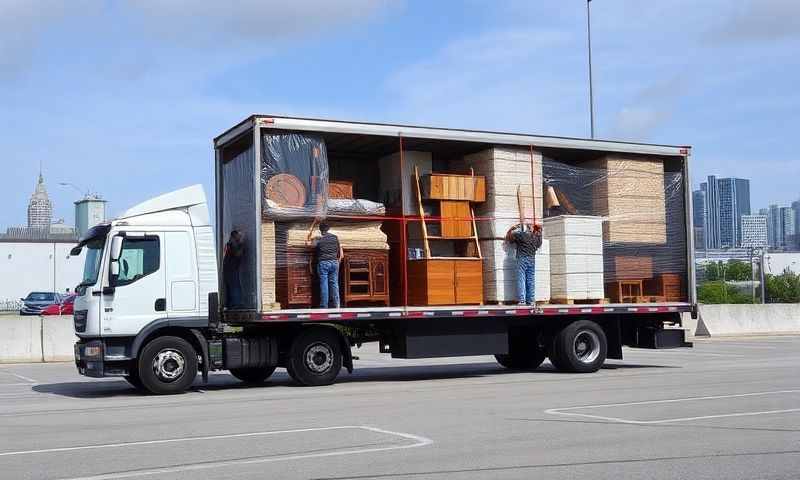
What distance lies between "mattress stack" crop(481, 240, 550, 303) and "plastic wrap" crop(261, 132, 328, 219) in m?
3.38

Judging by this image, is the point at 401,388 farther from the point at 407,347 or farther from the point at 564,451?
the point at 564,451

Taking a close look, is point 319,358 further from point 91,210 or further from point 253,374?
point 91,210

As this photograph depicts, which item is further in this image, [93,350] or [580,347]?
[580,347]

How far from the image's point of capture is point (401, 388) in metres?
16.0

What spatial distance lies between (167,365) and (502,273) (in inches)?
246

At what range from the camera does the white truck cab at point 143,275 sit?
15.2m

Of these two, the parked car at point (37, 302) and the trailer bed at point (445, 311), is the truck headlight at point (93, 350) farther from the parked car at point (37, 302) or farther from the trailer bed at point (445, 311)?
the parked car at point (37, 302)

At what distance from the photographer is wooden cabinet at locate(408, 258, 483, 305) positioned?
17.1m

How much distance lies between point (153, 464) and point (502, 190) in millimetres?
10591

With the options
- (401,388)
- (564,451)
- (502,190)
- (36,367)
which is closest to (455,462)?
(564,451)

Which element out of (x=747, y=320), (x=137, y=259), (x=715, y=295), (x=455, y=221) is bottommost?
(x=715, y=295)

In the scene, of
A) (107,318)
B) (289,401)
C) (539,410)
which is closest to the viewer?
(539,410)

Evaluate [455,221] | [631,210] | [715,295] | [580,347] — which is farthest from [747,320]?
[715,295]

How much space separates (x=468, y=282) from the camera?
57.6 feet
